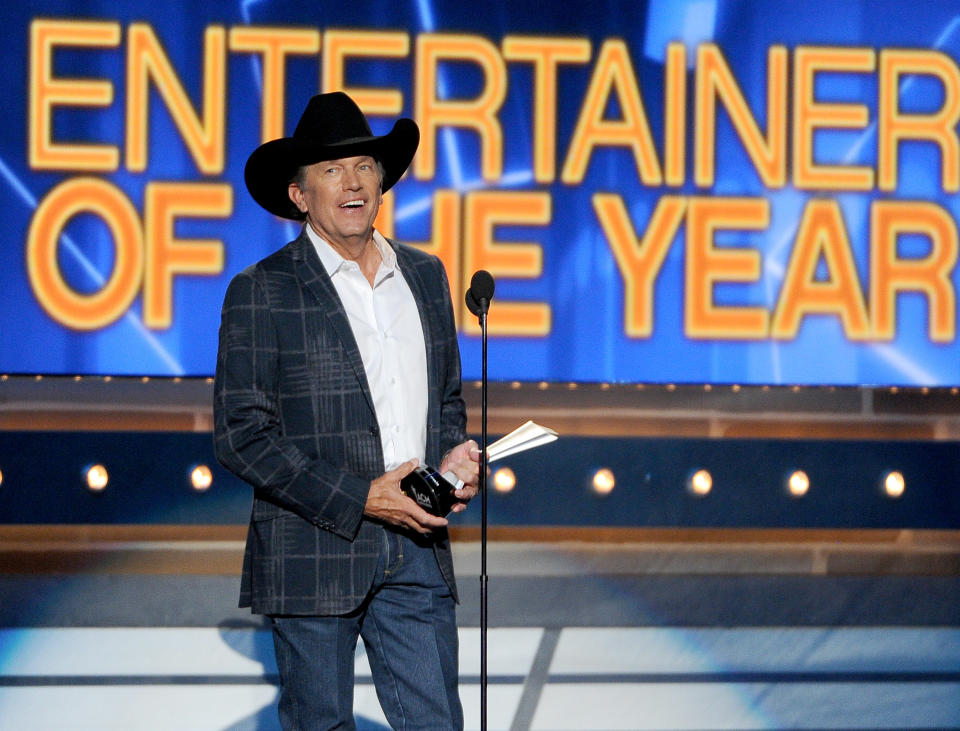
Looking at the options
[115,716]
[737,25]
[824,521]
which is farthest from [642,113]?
[115,716]

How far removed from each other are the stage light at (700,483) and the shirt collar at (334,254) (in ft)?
8.98

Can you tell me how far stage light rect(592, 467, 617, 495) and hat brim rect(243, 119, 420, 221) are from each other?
254 centimetres

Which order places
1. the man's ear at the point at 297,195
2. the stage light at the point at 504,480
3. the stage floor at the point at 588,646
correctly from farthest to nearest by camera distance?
the stage light at the point at 504,480 → the stage floor at the point at 588,646 → the man's ear at the point at 297,195

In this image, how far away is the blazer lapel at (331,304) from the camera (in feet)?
8.32

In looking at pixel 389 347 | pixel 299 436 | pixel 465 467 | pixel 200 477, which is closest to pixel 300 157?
pixel 389 347

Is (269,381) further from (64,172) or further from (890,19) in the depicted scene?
(890,19)

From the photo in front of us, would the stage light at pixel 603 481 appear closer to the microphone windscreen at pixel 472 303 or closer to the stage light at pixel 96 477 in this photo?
the stage light at pixel 96 477

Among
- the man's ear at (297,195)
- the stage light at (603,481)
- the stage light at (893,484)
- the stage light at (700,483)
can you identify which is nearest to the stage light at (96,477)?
the stage light at (603,481)

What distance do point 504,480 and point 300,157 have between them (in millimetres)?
2652

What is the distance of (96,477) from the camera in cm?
502

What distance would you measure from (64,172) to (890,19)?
3240mm

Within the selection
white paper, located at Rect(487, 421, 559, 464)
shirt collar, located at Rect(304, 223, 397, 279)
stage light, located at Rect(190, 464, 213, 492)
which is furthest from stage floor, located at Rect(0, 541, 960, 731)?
shirt collar, located at Rect(304, 223, 397, 279)

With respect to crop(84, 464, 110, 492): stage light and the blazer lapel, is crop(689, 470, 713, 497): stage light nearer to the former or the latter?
crop(84, 464, 110, 492): stage light

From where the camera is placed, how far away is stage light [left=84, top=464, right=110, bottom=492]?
501 cm
